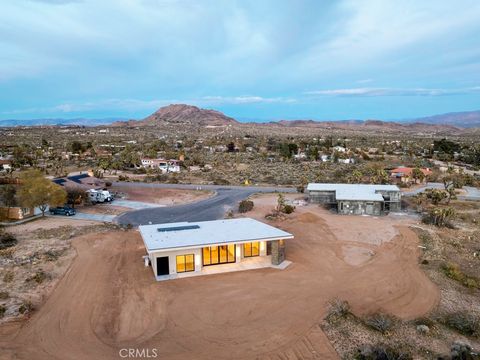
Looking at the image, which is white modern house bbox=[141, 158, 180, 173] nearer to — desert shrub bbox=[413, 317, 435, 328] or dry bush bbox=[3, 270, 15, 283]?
dry bush bbox=[3, 270, 15, 283]

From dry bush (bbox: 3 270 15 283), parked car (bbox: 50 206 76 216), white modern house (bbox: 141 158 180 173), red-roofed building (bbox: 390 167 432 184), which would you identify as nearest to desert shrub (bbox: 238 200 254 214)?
parked car (bbox: 50 206 76 216)

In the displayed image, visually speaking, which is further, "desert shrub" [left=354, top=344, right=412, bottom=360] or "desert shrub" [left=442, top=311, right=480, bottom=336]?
"desert shrub" [left=442, top=311, right=480, bottom=336]

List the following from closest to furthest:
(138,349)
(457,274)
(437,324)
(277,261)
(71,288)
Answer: (138,349) < (437,324) < (71,288) < (457,274) < (277,261)

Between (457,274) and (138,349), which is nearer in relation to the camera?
(138,349)

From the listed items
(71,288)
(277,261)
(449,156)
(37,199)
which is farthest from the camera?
(449,156)

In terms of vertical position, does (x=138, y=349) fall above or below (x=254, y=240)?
below

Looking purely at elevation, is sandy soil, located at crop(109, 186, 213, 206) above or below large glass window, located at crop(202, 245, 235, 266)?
below

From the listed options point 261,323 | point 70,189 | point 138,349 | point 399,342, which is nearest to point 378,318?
point 399,342

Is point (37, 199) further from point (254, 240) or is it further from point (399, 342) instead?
point (399, 342)
